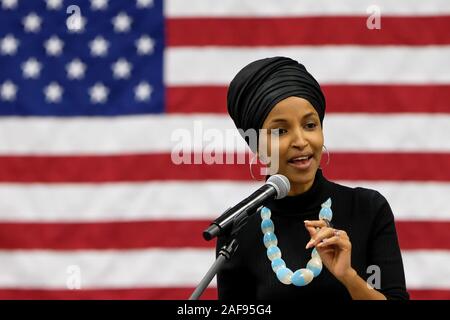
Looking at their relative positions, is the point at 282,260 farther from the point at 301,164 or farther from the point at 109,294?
the point at 109,294

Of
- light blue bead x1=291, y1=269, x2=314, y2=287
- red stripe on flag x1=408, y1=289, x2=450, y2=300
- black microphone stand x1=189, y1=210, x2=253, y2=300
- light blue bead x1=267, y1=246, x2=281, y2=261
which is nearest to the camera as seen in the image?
black microphone stand x1=189, y1=210, x2=253, y2=300

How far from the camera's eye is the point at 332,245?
1.36 meters

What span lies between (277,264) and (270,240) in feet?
0.27

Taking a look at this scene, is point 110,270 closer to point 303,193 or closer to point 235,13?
point 235,13

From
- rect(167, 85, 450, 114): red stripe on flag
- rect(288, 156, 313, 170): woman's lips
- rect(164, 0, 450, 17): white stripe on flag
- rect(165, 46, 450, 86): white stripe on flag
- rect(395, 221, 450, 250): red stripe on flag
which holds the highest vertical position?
rect(164, 0, 450, 17): white stripe on flag

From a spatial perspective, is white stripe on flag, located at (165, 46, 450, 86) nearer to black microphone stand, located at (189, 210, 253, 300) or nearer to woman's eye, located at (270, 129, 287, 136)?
woman's eye, located at (270, 129, 287, 136)

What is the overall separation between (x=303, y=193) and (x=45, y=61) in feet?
6.02

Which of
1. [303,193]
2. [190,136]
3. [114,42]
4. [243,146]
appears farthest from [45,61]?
[303,193]

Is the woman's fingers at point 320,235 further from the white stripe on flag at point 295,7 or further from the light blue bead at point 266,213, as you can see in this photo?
the white stripe on flag at point 295,7

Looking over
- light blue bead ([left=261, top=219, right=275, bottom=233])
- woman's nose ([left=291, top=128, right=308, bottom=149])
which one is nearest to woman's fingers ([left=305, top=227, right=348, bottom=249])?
woman's nose ([left=291, top=128, right=308, bottom=149])

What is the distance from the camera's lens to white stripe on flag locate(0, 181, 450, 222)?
9.66 ft

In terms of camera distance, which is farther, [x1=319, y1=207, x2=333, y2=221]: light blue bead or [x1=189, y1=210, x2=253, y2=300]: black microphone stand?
[x1=319, y1=207, x2=333, y2=221]: light blue bead

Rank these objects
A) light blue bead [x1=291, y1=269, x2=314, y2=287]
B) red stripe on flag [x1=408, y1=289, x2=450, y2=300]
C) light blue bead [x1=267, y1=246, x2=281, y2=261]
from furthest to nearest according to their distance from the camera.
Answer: red stripe on flag [x1=408, y1=289, x2=450, y2=300], light blue bead [x1=267, y1=246, x2=281, y2=261], light blue bead [x1=291, y1=269, x2=314, y2=287]

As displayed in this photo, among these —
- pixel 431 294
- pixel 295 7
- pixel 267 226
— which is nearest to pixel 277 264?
pixel 267 226
